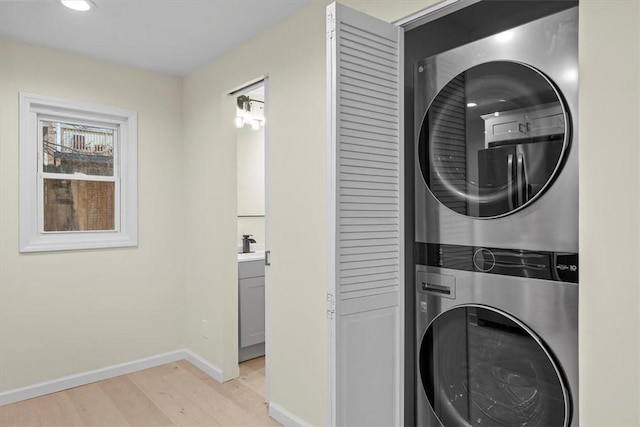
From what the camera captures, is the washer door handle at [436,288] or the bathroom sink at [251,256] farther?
the bathroom sink at [251,256]

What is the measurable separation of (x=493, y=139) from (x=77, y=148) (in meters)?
2.96

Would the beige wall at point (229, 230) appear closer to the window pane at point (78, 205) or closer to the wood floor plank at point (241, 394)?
the wood floor plank at point (241, 394)

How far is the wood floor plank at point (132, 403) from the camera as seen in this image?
2582 millimetres

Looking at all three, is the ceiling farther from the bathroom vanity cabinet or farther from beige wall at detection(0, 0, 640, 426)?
the bathroom vanity cabinet

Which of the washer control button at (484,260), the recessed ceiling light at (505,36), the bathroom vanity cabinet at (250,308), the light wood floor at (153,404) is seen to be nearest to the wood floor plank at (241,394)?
the light wood floor at (153,404)

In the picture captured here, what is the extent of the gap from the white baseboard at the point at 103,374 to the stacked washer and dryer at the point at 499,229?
2055 millimetres

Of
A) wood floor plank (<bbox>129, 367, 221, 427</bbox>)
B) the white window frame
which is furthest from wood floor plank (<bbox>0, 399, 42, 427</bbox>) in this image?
the white window frame

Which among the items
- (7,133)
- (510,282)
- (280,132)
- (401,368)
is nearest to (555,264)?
(510,282)

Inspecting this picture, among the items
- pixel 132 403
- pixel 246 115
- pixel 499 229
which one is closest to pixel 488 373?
pixel 499 229

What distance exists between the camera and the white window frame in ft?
9.46

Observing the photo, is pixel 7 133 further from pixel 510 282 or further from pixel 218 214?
pixel 510 282

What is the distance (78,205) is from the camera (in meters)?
3.21

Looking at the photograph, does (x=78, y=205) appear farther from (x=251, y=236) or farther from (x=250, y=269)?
(x=251, y=236)

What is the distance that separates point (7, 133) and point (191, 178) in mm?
1249
